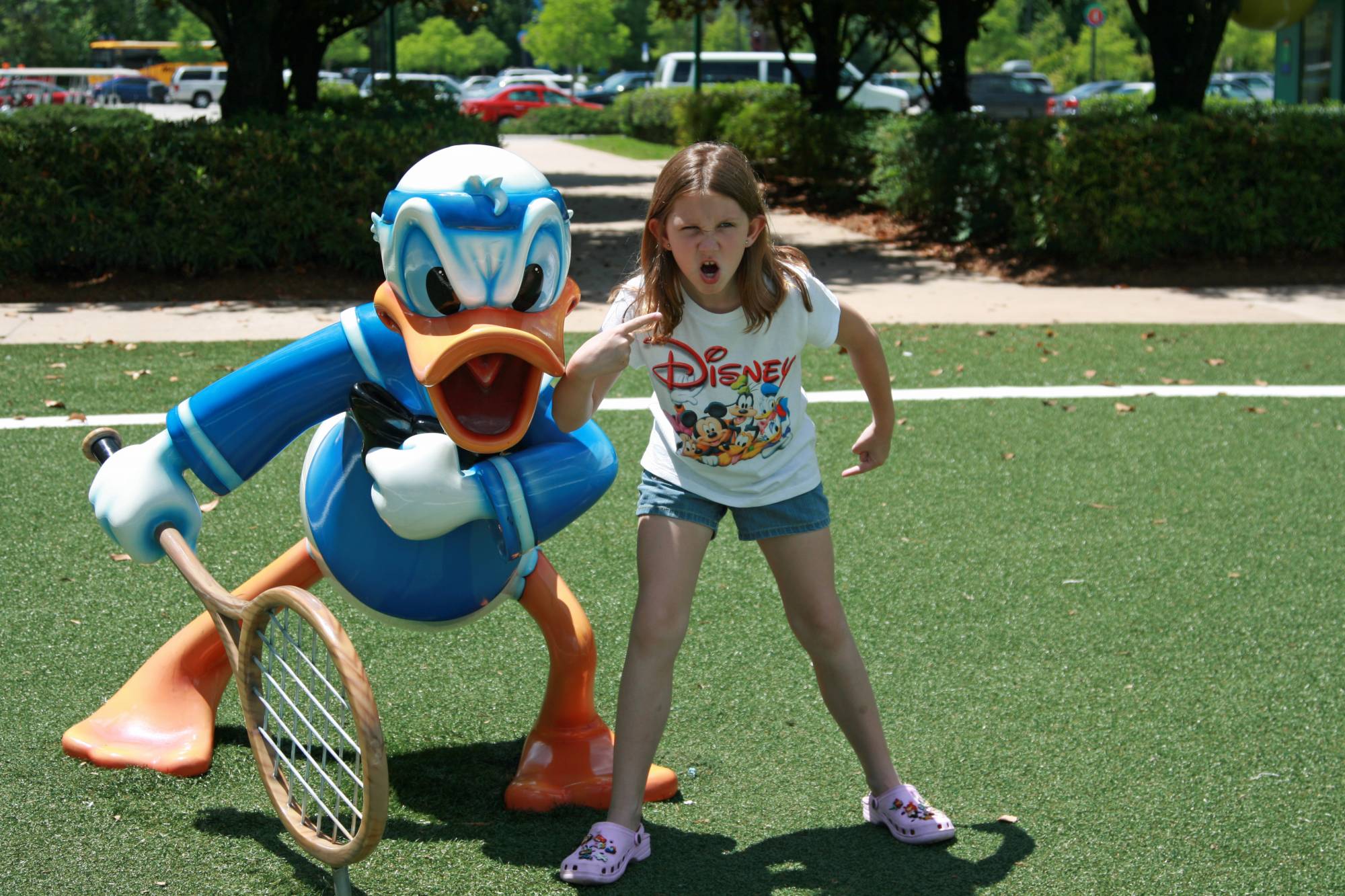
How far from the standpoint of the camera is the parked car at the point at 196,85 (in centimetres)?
4684

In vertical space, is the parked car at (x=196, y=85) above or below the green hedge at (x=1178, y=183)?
above

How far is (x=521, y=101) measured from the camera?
39.4 m

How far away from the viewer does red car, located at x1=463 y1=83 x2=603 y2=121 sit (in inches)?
1517

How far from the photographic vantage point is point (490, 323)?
9.04 ft

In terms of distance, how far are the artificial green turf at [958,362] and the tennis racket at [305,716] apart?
4495mm

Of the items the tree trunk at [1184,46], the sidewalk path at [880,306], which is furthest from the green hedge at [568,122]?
the tree trunk at [1184,46]

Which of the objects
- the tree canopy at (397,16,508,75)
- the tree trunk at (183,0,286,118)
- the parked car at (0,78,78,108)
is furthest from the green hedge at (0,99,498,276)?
the tree canopy at (397,16,508,75)

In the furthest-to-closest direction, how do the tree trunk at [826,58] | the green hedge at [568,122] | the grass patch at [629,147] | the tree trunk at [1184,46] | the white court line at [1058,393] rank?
the green hedge at [568,122]
the grass patch at [629,147]
the tree trunk at [826,58]
the tree trunk at [1184,46]
the white court line at [1058,393]

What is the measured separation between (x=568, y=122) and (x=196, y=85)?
18.3m

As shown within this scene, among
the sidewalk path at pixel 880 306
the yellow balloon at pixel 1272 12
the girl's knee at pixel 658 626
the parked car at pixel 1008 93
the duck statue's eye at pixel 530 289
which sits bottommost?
the girl's knee at pixel 658 626

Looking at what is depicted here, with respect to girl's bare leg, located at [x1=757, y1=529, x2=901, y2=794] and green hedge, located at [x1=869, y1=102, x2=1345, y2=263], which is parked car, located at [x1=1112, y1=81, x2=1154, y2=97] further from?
girl's bare leg, located at [x1=757, y1=529, x2=901, y2=794]

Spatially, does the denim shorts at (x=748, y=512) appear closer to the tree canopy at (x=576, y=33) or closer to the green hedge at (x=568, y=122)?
the green hedge at (x=568, y=122)

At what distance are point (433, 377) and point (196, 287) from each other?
8921 millimetres

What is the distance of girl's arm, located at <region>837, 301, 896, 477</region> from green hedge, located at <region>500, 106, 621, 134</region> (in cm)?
3294
